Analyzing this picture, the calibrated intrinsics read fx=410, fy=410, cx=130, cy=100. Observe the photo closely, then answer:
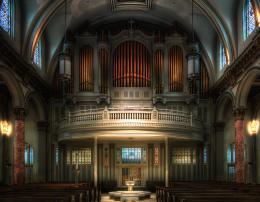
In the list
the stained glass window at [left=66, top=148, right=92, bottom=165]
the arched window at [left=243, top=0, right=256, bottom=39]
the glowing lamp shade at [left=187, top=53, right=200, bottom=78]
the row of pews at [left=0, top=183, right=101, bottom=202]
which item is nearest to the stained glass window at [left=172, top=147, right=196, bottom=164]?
the stained glass window at [left=66, top=148, right=92, bottom=165]

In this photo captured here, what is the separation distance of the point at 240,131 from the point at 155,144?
8273 millimetres

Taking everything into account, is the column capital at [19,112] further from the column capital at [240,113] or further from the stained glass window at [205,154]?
the stained glass window at [205,154]

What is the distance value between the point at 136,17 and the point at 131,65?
4082 millimetres

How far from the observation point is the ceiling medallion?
97.5 ft

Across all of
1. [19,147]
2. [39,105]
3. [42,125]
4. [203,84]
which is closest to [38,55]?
[39,105]

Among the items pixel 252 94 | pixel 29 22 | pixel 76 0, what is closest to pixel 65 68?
pixel 29 22

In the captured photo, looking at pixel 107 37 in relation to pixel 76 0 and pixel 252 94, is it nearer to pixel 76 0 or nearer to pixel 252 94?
pixel 76 0

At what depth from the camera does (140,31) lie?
31.6 metres

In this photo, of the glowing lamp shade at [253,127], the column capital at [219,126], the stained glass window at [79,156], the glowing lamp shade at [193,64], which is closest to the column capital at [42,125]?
the stained glass window at [79,156]

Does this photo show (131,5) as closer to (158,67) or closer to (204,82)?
(158,67)

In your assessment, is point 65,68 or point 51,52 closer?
point 65,68

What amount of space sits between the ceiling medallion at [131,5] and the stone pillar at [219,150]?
1014 centimetres

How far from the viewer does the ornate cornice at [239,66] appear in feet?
66.4

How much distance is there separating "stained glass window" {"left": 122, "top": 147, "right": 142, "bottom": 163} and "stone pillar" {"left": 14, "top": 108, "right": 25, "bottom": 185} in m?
9.21
